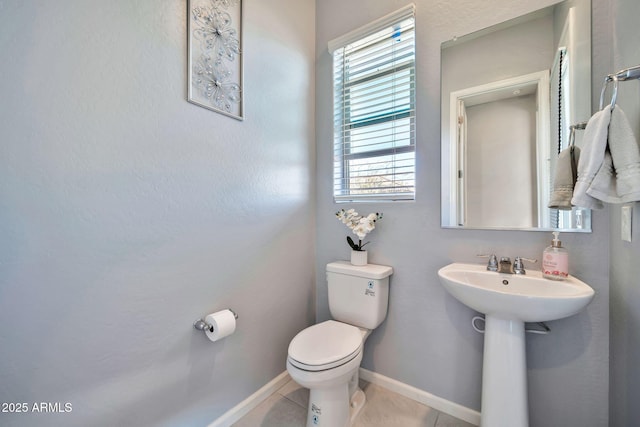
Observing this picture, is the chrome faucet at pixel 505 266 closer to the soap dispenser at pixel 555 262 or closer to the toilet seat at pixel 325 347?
the soap dispenser at pixel 555 262

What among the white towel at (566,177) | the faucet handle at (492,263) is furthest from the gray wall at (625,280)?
the faucet handle at (492,263)

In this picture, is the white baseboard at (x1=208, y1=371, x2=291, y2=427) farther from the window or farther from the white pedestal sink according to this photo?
the window

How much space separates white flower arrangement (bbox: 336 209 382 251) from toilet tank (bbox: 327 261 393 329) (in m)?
0.16

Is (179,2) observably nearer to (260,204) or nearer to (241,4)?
(241,4)

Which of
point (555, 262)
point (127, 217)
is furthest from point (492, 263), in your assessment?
point (127, 217)

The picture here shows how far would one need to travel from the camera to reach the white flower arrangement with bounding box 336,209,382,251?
153cm

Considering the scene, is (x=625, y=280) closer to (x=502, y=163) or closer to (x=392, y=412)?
(x=502, y=163)

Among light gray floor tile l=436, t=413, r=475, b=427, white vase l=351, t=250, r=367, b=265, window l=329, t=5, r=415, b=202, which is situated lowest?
light gray floor tile l=436, t=413, r=475, b=427

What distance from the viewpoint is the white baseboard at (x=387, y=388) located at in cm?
130

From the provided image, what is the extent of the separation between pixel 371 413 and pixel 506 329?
876 mm

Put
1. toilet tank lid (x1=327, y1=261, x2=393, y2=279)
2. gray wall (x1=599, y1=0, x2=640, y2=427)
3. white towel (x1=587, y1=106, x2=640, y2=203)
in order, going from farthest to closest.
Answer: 1. toilet tank lid (x1=327, y1=261, x2=393, y2=279)
2. gray wall (x1=599, y1=0, x2=640, y2=427)
3. white towel (x1=587, y1=106, x2=640, y2=203)

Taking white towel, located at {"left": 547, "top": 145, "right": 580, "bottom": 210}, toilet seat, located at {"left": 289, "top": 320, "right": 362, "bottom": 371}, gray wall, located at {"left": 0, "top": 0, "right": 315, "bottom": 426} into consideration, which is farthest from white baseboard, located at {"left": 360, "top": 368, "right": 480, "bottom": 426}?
white towel, located at {"left": 547, "top": 145, "right": 580, "bottom": 210}

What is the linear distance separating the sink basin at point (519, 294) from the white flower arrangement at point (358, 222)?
490 mm

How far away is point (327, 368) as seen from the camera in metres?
1.09
